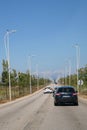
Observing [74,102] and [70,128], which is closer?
[70,128]

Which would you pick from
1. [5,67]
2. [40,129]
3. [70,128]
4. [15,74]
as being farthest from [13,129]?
[15,74]

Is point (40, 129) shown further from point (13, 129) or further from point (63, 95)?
point (63, 95)

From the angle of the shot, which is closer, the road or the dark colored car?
the road

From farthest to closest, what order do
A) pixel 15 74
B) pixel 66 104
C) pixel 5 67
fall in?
pixel 15 74 → pixel 5 67 → pixel 66 104

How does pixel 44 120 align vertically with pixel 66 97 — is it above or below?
below

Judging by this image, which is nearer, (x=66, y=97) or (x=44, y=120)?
(x=44, y=120)

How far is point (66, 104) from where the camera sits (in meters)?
39.3

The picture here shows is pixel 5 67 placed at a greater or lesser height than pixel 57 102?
greater

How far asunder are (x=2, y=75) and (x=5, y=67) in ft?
9.51

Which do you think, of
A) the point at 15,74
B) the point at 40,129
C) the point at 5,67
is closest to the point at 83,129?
the point at 40,129

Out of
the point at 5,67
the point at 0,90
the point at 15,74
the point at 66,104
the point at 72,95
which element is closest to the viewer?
the point at 72,95

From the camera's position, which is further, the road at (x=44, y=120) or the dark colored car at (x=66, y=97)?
the dark colored car at (x=66, y=97)

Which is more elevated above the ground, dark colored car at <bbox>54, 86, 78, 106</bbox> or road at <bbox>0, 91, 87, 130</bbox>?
dark colored car at <bbox>54, 86, 78, 106</bbox>

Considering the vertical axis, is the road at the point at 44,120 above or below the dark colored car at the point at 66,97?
below
